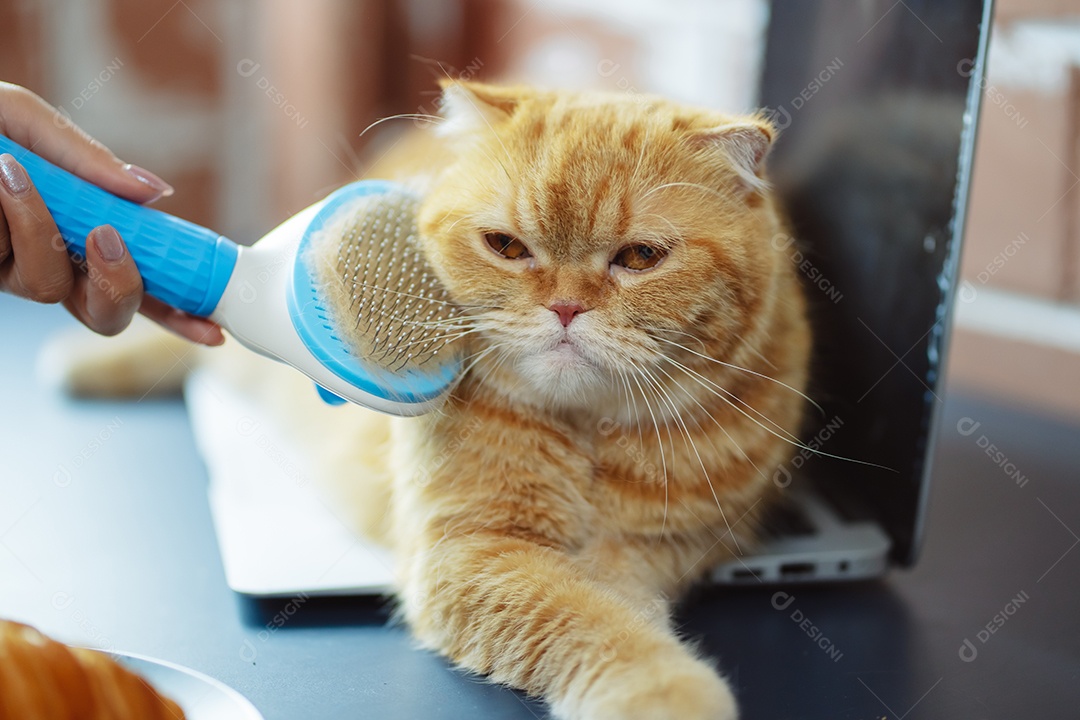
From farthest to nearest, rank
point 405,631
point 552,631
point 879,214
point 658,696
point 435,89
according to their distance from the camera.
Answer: point 435,89 → point 879,214 → point 405,631 → point 552,631 → point 658,696

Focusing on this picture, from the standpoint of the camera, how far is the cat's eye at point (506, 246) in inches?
36.6

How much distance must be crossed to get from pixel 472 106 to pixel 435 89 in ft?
5.37

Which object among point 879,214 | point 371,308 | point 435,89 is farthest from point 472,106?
point 435,89

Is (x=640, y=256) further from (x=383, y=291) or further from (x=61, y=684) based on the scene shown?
(x=61, y=684)

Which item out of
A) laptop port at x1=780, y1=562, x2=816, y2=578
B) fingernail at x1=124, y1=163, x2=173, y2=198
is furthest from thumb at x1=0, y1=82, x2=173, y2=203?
laptop port at x1=780, y1=562, x2=816, y2=578

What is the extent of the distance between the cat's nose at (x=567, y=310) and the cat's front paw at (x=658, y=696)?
0.32 meters

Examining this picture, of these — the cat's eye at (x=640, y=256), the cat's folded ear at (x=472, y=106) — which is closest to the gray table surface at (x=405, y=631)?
the cat's eye at (x=640, y=256)

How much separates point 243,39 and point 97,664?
8.18 feet

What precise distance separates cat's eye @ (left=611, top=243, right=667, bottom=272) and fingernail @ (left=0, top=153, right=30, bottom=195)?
573 millimetres

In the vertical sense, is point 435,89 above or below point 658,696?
above

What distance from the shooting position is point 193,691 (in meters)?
0.73

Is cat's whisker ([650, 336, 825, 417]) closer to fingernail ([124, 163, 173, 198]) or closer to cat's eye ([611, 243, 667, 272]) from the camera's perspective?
cat's eye ([611, 243, 667, 272])

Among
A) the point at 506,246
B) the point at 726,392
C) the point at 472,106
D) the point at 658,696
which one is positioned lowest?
the point at 658,696

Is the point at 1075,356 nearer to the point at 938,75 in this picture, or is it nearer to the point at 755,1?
the point at 938,75
